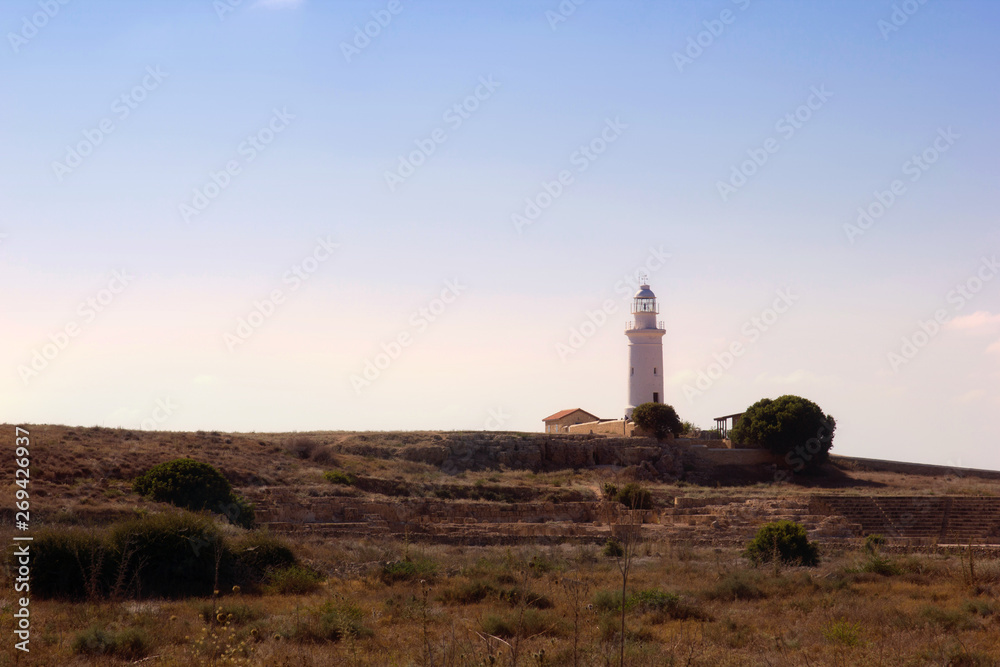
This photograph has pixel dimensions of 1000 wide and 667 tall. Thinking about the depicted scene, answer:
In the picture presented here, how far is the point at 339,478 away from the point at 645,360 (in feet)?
83.5

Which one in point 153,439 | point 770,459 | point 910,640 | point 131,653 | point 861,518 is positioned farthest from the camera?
point 770,459

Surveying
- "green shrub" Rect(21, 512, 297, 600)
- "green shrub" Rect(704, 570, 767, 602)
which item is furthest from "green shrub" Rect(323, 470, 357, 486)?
"green shrub" Rect(704, 570, 767, 602)

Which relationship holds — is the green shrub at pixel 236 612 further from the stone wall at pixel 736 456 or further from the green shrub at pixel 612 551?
the stone wall at pixel 736 456

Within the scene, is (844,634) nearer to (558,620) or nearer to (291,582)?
(558,620)

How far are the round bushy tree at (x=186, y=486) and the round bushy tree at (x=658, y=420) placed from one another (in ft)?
90.6

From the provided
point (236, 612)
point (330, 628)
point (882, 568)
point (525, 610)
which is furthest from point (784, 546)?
point (236, 612)

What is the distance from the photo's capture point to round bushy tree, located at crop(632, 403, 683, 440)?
45.8 metres

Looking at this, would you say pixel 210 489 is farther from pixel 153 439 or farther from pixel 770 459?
pixel 770 459

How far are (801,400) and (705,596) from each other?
34.6 meters

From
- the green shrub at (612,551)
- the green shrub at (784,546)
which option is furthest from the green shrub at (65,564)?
the green shrub at (784,546)

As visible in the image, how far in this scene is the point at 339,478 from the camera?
3078 centimetres

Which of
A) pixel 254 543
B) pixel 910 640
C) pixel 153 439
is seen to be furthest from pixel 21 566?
pixel 153 439

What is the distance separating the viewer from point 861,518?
2825 cm

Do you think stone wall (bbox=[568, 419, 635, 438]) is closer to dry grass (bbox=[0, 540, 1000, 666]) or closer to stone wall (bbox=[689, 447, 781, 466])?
stone wall (bbox=[689, 447, 781, 466])
